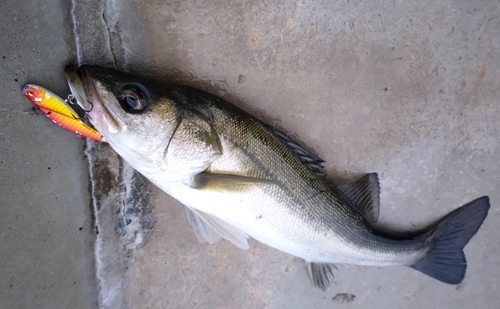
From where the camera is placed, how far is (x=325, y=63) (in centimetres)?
206

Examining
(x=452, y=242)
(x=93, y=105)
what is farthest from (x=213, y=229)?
(x=452, y=242)

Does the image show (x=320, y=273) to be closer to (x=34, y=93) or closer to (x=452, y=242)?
(x=452, y=242)

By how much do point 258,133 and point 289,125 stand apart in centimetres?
43

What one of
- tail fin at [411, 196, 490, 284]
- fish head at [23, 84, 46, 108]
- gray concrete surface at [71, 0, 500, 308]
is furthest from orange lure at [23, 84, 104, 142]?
tail fin at [411, 196, 490, 284]

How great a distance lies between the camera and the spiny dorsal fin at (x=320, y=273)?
2.08m

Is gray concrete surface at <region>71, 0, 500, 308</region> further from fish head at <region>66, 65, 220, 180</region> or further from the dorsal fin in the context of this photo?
fish head at <region>66, 65, 220, 180</region>

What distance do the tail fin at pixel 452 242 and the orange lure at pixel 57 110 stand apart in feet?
6.34

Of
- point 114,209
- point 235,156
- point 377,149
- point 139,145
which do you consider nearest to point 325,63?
point 377,149

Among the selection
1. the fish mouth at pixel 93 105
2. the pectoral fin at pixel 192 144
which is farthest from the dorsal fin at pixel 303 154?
the fish mouth at pixel 93 105

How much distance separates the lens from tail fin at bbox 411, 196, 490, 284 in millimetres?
2072

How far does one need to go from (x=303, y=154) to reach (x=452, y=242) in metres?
1.08

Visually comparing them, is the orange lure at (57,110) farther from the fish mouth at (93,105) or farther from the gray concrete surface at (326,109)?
the gray concrete surface at (326,109)

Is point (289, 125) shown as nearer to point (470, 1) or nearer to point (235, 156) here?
point (235, 156)

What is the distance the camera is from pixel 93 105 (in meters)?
1.49
